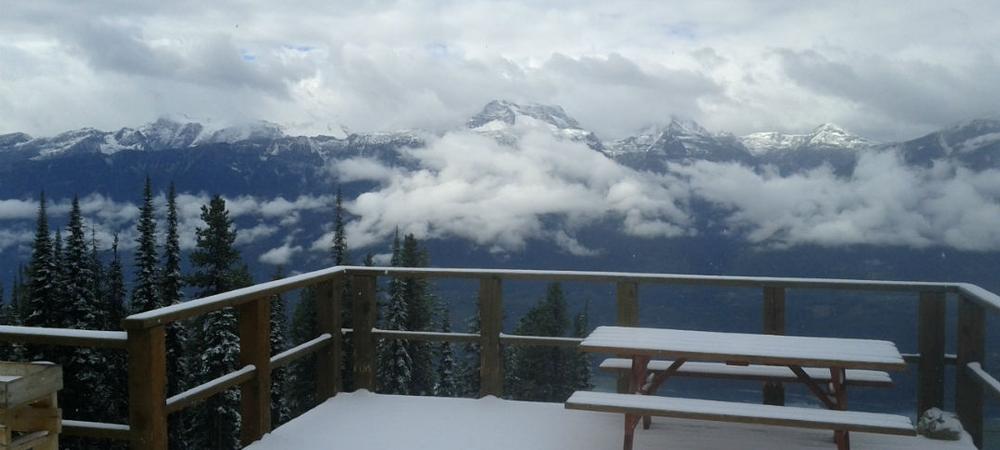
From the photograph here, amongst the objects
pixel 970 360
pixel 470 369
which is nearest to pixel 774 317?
pixel 970 360

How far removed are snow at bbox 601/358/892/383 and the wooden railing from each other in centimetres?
39

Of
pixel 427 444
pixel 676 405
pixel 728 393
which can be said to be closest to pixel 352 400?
pixel 427 444

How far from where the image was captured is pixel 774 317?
5.89 metres

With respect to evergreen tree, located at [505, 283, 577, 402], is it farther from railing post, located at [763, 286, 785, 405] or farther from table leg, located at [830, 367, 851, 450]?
table leg, located at [830, 367, 851, 450]

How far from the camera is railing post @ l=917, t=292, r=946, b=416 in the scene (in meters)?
5.71

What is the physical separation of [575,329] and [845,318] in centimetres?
13384

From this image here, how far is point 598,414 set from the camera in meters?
6.09

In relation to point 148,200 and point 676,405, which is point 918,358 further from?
point 148,200

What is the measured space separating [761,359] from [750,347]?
0.31m

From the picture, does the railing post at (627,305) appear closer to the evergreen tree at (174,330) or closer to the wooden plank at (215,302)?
the wooden plank at (215,302)

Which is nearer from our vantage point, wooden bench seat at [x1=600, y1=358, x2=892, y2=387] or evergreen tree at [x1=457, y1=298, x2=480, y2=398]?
wooden bench seat at [x1=600, y1=358, x2=892, y2=387]

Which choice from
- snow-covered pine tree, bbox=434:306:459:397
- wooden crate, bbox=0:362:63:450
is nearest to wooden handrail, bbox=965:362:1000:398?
wooden crate, bbox=0:362:63:450

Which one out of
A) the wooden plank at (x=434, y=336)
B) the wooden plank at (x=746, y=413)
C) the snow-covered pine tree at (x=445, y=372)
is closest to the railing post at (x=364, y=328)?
the wooden plank at (x=434, y=336)

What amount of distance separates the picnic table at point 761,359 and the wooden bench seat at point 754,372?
0.22 ft
